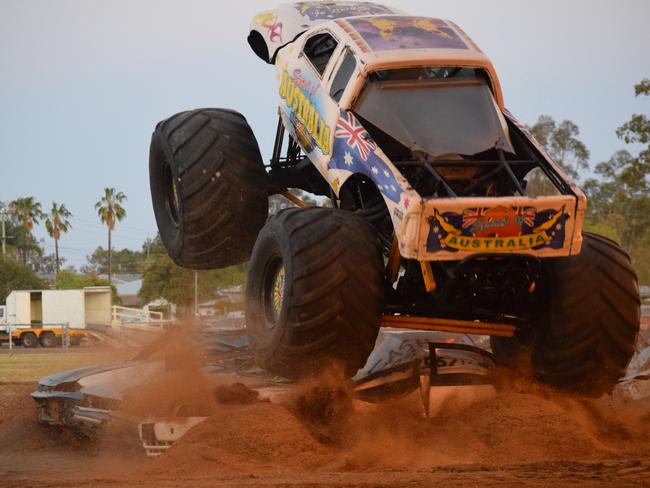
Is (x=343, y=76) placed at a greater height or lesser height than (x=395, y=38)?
lesser

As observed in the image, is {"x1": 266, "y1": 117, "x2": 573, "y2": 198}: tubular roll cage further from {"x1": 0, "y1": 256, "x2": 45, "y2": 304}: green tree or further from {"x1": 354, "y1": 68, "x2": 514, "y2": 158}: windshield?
{"x1": 0, "y1": 256, "x2": 45, "y2": 304}: green tree

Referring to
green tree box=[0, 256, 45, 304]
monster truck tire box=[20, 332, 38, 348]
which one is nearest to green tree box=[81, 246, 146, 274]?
green tree box=[0, 256, 45, 304]

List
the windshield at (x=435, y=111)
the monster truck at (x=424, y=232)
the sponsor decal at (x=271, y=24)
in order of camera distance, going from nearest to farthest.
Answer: the monster truck at (x=424, y=232) < the windshield at (x=435, y=111) < the sponsor decal at (x=271, y=24)

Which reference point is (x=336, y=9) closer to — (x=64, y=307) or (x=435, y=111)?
(x=435, y=111)

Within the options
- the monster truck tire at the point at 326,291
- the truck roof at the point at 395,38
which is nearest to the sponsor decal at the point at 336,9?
the truck roof at the point at 395,38

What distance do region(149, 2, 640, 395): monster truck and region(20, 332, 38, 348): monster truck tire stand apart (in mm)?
33945

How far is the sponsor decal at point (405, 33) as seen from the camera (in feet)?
25.9

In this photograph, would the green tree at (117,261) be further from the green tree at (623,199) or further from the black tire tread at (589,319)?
the black tire tread at (589,319)

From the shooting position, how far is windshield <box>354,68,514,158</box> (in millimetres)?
7387

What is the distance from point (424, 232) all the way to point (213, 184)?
305cm

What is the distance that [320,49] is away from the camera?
28.5 feet

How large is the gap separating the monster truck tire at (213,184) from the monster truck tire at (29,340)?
107 ft

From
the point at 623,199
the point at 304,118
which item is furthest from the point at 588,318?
the point at 623,199

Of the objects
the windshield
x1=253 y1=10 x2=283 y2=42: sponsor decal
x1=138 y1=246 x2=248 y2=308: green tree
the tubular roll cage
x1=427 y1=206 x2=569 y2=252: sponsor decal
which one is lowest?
x1=138 y1=246 x2=248 y2=308: green tree
